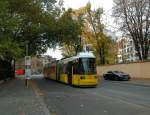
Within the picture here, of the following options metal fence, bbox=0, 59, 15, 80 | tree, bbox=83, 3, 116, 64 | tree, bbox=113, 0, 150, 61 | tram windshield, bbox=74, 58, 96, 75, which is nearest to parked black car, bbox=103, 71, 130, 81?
tree, bbox=113, 0, 150, 61

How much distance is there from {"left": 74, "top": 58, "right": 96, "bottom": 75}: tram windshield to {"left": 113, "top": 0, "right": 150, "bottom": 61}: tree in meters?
29.3

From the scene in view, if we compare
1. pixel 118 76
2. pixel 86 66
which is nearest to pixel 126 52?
pixel 118 76

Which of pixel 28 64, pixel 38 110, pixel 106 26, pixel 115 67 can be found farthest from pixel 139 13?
pixel 38 110

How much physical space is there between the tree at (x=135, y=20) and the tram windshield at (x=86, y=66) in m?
29.3

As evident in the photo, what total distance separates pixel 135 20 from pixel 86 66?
30.7 meters

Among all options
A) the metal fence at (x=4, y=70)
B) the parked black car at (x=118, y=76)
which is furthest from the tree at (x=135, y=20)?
the metal fence at (x=4, y=70)

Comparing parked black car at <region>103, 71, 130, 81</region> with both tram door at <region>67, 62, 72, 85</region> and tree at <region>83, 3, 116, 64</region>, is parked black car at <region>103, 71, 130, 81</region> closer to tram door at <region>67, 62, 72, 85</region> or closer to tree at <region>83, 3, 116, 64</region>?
tram door at <region>67, 62, 72, 85</region>

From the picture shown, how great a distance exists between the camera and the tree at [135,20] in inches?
2418

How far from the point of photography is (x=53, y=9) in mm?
47594

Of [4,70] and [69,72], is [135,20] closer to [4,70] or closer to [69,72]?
[4,70]

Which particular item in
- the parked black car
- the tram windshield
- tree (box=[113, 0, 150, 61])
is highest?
tree (box=[113, 0, 150, 61])

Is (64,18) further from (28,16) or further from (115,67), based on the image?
(115,67)

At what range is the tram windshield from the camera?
33781 millimetres

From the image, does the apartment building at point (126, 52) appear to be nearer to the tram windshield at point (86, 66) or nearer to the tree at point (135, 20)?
the tree at point (135, 20)
